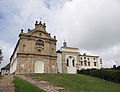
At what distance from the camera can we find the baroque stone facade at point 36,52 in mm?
36125

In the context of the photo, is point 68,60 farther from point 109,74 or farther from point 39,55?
point 109,74

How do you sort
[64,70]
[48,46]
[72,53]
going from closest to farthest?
[48,46]
[64,70]
[72,53]

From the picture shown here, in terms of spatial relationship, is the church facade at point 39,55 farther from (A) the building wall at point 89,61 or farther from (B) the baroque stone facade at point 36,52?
(A) the building wall at point 89,61

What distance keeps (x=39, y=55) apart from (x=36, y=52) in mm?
1280

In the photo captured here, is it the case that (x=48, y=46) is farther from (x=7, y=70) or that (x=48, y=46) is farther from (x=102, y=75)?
(x=7, y=70)

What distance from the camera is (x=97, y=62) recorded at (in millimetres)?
57750

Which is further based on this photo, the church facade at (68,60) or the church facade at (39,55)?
the church facade at (68,60)

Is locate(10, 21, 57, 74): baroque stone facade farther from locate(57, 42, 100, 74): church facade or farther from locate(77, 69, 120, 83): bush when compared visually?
locate(77, 69, 120, 83): bush

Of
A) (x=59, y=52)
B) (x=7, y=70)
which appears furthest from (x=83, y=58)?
(x=7, y=70)

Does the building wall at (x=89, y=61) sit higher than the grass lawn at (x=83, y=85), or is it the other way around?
the building wall at (x=89, y=61)

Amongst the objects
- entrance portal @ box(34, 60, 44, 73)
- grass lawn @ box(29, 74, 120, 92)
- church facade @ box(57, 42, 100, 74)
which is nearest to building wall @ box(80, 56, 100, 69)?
church facade @ box(57, 42, 100, 74)

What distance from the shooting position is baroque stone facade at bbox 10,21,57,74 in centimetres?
3612

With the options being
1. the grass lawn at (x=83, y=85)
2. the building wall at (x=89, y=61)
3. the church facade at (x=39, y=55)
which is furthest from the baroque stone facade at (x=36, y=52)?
the building wall at (x=89, y=61)

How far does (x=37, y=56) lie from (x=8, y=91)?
86.4 feet
